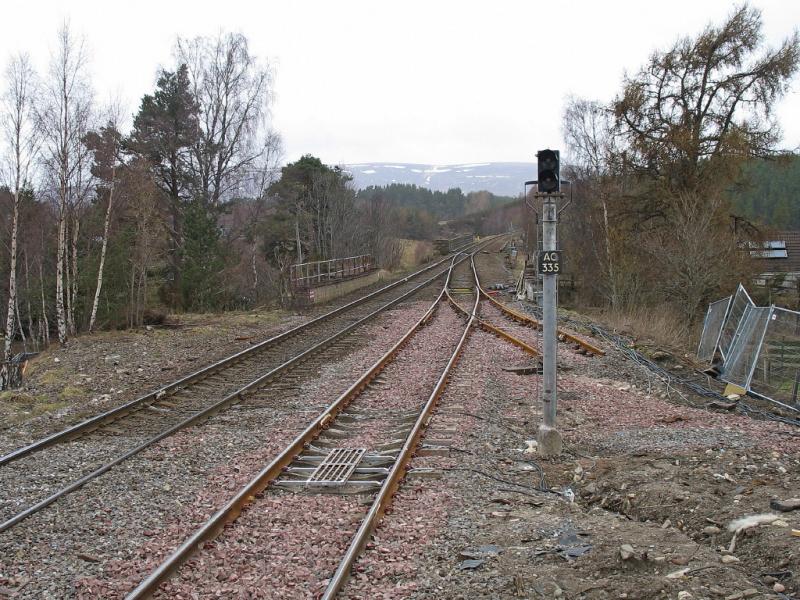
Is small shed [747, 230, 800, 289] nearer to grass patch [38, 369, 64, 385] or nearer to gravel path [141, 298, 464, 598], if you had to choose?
gravel path [141, 298, 464, 598]

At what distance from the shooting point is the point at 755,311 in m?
12.9

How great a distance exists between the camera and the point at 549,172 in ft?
25.1

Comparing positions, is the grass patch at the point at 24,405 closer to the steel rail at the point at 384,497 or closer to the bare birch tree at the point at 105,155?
the steel rail at the point at 384,497

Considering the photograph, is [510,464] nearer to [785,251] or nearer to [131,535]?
[131,535]

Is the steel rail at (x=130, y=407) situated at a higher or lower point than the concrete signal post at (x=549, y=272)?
lower

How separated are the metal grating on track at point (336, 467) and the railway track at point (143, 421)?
2.27 m

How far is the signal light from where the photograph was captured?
7.60 meters

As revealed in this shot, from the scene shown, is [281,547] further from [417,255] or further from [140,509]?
[417,255]

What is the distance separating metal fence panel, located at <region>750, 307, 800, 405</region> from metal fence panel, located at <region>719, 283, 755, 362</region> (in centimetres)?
215

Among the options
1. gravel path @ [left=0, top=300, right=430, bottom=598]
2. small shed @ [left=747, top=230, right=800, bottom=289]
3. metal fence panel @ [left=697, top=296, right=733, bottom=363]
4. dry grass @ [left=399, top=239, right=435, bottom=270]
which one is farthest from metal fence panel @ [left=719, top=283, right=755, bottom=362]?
dry grass @ [left=399, top=239, right=435, bottom=270]

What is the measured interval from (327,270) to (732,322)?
61.4 feet

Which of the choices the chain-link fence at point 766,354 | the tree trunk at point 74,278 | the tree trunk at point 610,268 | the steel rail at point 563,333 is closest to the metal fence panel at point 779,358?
the chain-link fence at point 766,354

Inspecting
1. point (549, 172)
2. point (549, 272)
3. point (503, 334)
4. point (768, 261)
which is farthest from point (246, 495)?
point (768, 261)

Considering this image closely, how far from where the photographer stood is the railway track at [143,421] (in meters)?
6.66
